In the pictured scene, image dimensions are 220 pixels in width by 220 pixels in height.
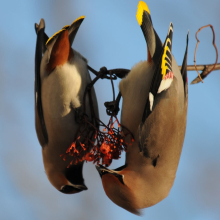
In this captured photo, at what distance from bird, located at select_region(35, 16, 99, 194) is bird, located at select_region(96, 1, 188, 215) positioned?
438 millimetres

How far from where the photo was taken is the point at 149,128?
3.68 m

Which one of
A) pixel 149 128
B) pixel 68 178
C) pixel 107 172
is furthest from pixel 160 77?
pixel 68 178

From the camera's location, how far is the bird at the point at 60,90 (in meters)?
3.95

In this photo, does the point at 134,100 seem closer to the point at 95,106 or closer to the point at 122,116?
the point at 122,116

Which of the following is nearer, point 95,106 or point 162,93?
point 162,93

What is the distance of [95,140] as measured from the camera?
12.8 ft

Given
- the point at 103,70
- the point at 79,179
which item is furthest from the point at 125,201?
the point at 103,70

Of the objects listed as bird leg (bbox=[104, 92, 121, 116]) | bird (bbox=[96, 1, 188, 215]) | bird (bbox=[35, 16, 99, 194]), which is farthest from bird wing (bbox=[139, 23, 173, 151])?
bird (bbox=[35, 16, 99, 194])

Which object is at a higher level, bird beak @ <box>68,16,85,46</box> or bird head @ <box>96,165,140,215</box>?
bird beak @ <box>68,16,85,46</box>

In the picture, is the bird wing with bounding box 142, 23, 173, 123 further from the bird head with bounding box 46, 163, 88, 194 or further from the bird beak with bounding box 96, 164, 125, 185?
the bird head with bounding box 46, 163, 88, 194

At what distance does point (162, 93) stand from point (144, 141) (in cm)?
48

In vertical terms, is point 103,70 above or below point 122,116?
above

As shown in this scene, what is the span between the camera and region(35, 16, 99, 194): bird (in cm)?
395

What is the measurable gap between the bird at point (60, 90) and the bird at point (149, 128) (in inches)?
17.3
